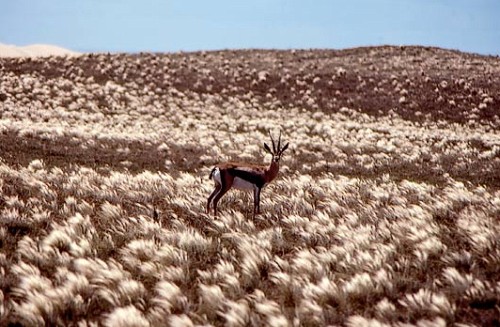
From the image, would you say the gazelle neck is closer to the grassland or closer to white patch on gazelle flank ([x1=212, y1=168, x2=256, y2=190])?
white patch on gazelle flank ([x1=212, y1=168, x2=256, y2=190])

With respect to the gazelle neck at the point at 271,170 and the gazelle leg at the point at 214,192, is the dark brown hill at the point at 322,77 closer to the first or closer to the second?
the gazelle neck at the point at 271,170

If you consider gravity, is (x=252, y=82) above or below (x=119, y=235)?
above

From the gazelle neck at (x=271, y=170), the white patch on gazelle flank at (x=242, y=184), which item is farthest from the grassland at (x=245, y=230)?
the gazelle neck at (x=271, y=170)

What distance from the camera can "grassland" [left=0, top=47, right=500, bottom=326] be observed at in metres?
5.45

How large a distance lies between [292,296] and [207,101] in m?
31.0

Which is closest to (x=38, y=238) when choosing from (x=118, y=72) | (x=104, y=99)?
(x=104, y=99)

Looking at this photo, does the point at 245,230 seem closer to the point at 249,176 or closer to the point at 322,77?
the point at 249,176

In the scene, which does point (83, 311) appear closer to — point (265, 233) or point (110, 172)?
point (265, 233)

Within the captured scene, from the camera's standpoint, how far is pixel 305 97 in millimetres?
36938

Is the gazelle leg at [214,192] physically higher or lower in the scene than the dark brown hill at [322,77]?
lower

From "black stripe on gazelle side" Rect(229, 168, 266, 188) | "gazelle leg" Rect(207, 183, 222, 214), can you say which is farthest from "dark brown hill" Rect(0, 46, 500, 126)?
"gazelle leg" Rect(207, 183, 222, 214)

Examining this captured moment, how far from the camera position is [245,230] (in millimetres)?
8383

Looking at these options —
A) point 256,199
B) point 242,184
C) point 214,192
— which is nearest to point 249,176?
point 242,184

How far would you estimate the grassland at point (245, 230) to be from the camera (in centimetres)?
545
